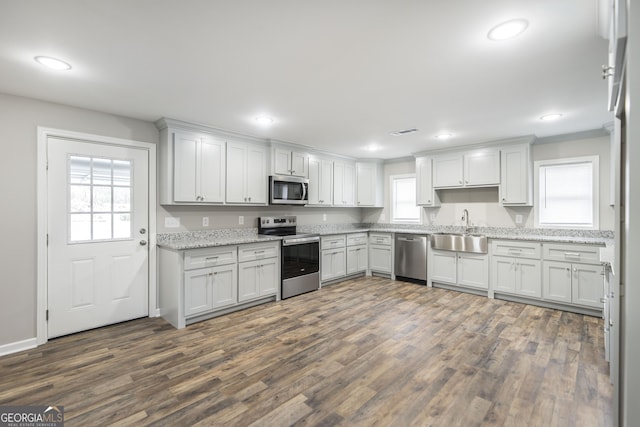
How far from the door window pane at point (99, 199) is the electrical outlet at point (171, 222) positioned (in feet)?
1.29

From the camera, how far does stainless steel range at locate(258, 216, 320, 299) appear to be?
4.48 meters

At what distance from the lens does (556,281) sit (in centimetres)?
396

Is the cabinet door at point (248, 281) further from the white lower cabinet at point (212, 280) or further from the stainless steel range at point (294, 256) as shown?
the stainless steel range at point (294, 256)

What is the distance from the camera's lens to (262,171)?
15.1 ft

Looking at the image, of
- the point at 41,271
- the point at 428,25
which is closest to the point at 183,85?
the point at 428,25

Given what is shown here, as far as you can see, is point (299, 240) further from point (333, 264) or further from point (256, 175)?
point (256, 175)

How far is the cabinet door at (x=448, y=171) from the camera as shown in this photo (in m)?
5.07

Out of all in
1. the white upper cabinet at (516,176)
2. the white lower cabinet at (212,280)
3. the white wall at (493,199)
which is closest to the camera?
the white lower cabinet at (212,280)

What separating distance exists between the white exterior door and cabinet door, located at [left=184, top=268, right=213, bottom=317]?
0.69 m

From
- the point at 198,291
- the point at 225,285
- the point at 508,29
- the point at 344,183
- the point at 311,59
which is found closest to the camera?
the point at 508,29

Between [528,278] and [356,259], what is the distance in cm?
274

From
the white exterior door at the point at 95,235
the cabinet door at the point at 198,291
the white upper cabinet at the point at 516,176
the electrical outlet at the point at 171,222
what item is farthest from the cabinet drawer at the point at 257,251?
the white upper cabinet at the point at 516,176

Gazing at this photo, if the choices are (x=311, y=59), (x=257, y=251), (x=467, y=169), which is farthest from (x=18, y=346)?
(x=467, y=169)

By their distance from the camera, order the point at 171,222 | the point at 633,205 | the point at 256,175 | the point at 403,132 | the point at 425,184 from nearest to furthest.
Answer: the point at 633,205 < the point at 171,222 < the point at 403,132 < the point at 256,175 < the point at 425,184
